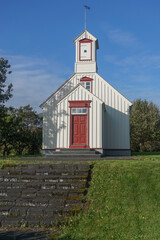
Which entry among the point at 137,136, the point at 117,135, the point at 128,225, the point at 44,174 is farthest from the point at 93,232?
the point at 137,136

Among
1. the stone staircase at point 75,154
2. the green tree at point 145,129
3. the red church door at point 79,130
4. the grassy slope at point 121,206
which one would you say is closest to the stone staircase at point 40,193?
the grassy slope at point 121,206

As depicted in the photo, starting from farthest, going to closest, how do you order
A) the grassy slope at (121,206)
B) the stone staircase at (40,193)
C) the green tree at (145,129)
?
the green tree at (145,129) → the stone staircase at (40,193) → the grassy slope at (121,206)

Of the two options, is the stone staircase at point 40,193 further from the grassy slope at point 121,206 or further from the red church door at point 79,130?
the red church door at point 79,130

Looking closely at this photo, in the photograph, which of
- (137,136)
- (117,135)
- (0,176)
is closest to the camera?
(0,176)

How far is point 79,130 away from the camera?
17328mm

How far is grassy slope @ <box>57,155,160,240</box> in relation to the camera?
6.62m

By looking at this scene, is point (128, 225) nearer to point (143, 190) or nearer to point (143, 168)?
point (143, 190)

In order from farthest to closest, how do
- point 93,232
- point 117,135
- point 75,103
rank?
point 117,135 → point 75,103 → point 93,232

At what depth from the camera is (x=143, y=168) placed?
35.2ft

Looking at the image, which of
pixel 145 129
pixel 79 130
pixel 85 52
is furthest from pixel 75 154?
pixel 145 129

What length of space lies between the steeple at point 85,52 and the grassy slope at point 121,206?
484 inches

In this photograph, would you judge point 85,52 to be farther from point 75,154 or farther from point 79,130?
point 75,154

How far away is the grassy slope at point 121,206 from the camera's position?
6.62 m

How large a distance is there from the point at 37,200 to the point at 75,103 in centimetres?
1006
